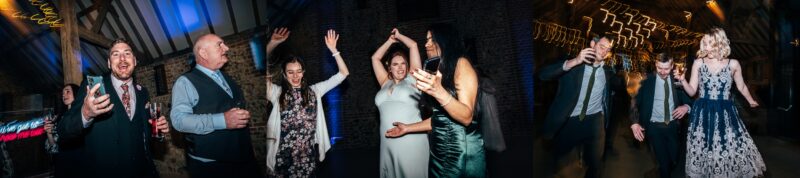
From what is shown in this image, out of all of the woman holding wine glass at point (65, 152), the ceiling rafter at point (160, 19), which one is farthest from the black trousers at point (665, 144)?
the woman holding wine glass at point (65, 152)

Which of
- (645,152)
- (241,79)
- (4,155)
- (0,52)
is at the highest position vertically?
(0,52)

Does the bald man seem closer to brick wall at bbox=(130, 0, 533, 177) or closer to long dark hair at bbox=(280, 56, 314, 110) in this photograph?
long dark hair at bbox=(280, 56, 314, 110)

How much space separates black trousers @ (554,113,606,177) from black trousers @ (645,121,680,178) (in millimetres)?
443

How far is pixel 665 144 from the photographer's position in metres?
3.32

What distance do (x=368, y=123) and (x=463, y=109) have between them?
401 cm

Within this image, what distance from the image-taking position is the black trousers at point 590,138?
129 inches

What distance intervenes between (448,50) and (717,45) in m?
2.24

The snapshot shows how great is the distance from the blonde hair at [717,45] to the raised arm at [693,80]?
0.23ft

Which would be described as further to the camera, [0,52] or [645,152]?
[645,152]

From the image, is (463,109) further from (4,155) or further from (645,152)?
(4,155)

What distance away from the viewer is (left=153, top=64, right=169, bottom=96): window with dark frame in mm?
2990

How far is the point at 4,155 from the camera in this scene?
9.00 feet

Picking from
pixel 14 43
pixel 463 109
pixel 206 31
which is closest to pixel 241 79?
pixel 206 31

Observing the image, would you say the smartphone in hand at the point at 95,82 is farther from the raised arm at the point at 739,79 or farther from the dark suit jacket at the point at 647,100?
the raised arm at the point at 739,79
